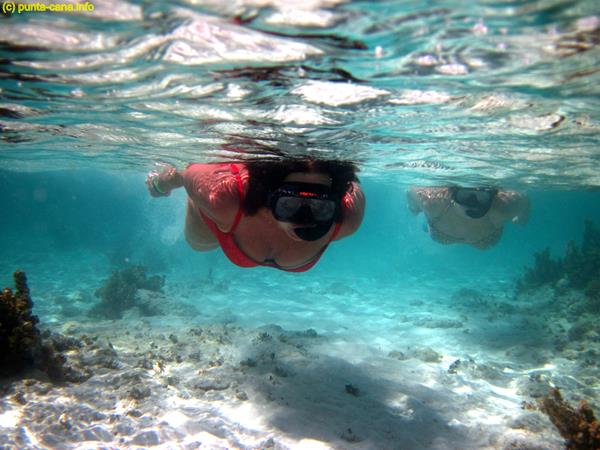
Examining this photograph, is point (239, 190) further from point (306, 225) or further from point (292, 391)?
point (292, 391)

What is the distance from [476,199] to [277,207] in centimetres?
791

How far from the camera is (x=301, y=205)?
393 cm

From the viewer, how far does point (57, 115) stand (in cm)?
914

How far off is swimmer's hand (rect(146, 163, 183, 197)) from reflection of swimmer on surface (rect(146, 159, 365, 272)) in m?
0.96

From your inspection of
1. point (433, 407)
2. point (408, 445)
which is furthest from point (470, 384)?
point (408, 445)

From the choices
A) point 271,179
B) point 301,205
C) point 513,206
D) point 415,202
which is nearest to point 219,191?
point 271,179

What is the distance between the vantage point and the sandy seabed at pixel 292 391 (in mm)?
5375

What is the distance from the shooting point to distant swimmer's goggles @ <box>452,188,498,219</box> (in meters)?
9.90

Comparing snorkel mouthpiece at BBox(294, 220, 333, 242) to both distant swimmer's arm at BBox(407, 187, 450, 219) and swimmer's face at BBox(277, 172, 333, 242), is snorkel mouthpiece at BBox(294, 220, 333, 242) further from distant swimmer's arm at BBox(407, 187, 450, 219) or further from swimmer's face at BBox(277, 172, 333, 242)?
distant swimmer's arm at BBox(407, 187, 450, 219)

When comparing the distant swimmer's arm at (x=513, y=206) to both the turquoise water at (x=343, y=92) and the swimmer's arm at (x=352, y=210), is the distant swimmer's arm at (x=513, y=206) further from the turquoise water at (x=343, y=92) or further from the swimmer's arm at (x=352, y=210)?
the swimmer's arm at (x=352, y=210)

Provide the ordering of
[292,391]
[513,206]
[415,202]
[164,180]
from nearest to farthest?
[164,180] → [292,391] → [513,206] → [415,202]

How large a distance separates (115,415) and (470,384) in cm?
796

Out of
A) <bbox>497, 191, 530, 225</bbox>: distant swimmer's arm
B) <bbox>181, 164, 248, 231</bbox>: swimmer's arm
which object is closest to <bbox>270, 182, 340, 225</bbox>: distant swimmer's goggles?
<bbox>181, 164, 248, 231</bbox>: swimmer's arm

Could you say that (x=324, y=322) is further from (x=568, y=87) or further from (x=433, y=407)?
(x=568, y=87)
